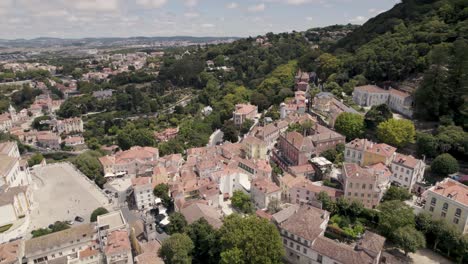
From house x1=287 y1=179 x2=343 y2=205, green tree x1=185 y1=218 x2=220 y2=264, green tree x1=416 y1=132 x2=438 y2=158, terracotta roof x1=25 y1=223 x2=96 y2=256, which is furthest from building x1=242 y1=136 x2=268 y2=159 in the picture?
terracotta roof x1=25 y1=223 x2=96 y2=256

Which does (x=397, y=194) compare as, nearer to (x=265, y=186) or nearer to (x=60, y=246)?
(x=265, y=186)

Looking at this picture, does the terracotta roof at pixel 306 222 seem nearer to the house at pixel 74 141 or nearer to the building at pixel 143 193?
the building at pixel 143 193

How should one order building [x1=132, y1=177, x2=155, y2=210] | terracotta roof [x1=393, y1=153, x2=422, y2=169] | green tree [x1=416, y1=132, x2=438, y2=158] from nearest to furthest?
terracotta roof [x1=393, y1=153, x2=422, y2=169] < green tree [x1=416, y1=132, x2=438, y2=158] < building [x1=132, y1=177, x2=155, y2=210]

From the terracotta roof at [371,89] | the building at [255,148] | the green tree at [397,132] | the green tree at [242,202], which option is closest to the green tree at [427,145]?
the green tree at [397,132]

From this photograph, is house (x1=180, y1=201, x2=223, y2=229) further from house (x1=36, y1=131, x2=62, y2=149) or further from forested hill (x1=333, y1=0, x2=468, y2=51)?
house (x1=36, y1=131, x2=62, y2=149)

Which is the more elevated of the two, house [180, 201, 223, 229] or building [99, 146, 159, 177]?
house [180, 201, 223, 229]
